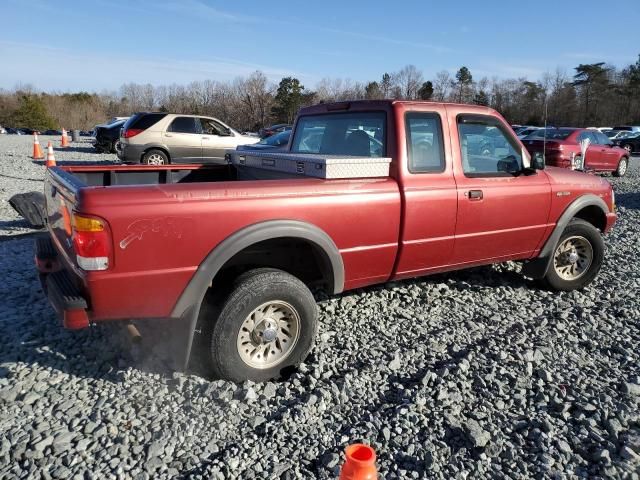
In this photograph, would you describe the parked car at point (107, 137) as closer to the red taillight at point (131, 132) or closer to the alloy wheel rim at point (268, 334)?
the red taillight at point (131, 132)

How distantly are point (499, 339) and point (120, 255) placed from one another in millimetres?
2949

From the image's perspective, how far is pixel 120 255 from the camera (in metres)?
2.73

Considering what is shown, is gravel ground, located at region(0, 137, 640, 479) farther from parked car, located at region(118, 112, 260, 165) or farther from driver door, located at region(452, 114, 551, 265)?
parked car, located at region(118, 112, 260, 165)

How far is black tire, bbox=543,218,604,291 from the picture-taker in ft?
16.5

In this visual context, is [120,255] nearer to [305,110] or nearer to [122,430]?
[122,430]

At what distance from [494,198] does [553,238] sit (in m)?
1.05

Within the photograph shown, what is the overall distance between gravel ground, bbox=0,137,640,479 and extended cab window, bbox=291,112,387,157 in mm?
1459

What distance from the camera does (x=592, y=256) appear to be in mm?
5195

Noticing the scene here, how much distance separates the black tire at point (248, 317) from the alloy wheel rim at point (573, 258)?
3.08 m

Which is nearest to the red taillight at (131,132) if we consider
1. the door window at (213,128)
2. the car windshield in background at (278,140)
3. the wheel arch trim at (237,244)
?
the door window at (213,128)

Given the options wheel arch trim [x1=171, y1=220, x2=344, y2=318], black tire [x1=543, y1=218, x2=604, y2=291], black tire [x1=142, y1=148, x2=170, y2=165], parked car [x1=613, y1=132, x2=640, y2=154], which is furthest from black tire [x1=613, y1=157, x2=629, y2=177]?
wheel arch trim [x1=171, y1=220, x2=344, y2=318]

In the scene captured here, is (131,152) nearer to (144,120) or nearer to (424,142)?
(144,120)

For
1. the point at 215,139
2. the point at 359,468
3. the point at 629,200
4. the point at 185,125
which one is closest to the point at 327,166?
the point at 359,468

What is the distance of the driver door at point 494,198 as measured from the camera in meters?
4.16
